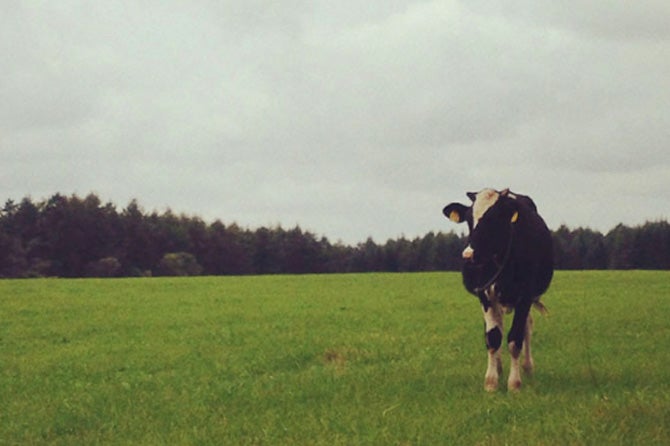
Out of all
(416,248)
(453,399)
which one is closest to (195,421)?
(453,399)

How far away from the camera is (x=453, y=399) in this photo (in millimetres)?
10586

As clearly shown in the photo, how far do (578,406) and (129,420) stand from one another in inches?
226

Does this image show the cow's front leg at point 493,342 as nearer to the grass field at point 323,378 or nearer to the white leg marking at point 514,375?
the white leg marking at point 514,375

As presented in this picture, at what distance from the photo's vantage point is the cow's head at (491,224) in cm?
1159

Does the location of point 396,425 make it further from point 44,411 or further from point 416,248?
point 416,248

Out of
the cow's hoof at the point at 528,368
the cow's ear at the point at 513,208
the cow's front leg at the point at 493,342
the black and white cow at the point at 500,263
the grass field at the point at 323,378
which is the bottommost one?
the grass field at the point at 323,378

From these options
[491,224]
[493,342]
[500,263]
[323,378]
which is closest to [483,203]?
[491,224]

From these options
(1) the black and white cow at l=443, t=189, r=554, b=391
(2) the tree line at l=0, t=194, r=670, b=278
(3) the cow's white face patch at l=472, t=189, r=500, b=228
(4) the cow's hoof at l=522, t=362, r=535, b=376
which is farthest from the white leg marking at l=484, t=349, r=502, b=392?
(2) the tree line at l=0, t=194, r=670, b=278

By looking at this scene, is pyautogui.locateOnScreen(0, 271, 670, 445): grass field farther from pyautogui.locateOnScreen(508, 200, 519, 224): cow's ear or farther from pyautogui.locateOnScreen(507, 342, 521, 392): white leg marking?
pyautogui.locateOnScreen(508, 200, 519, 224): cow's ear

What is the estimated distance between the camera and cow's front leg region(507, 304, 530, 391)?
37.0 feet

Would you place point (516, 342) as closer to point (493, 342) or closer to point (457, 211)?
point (493, 342)

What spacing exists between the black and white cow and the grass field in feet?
2.47

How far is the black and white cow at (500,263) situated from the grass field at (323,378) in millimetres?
753

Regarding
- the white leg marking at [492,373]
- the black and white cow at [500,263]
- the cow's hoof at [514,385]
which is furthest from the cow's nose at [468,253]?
the cow's hoof at [514,385]
